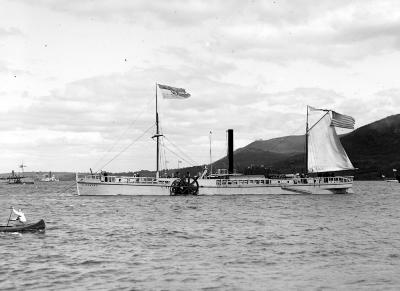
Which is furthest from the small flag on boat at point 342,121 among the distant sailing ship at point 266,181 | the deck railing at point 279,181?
the deck railing at point 279,181

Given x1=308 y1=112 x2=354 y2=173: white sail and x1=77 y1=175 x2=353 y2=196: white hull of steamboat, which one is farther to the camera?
x1=308 y1=112 x2=354 y2=173: white sail

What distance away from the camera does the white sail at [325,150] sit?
107438 millimetres

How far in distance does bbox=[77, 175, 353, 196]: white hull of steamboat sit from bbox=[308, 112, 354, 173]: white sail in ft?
10.6

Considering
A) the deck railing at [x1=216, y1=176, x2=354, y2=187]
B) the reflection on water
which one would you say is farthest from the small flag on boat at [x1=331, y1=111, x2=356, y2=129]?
the reflection on water

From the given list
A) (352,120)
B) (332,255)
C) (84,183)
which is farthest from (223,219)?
(352,120)

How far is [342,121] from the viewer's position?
10775 centimetres

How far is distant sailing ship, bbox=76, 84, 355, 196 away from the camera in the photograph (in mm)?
101438

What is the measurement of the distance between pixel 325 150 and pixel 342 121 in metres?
6.64

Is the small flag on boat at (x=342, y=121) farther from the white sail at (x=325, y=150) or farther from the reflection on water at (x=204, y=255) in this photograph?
the reflection on water at (x=204, y=255)

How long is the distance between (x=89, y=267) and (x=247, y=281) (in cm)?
938

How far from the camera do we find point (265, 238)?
4303 cm

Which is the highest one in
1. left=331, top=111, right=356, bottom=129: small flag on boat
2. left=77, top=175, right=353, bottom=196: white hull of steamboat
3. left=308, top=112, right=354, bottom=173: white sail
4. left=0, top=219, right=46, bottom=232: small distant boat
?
left=331, top=111, right=356, bottom=129: small flag on boat

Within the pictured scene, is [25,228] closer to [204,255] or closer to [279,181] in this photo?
[204,255]

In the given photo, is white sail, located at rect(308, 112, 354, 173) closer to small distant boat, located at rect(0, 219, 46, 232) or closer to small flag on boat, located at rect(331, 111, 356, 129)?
small flag on boat, located at rect(331, 111, 356, 129)
